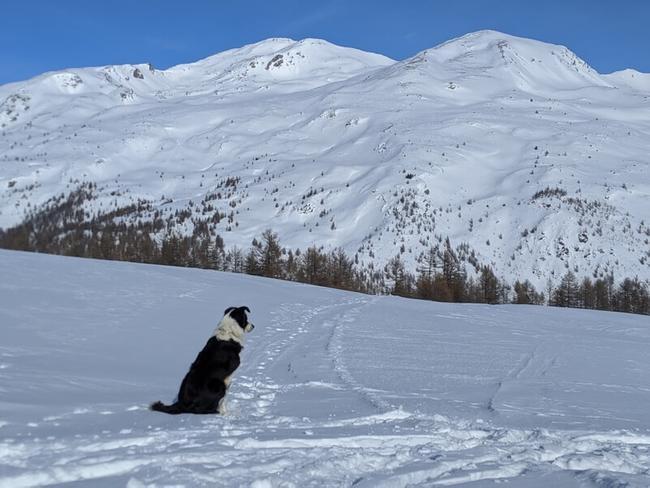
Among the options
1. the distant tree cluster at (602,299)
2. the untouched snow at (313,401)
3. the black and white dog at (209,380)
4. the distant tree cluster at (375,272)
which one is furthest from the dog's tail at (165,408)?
the distant tree cluster at (602,299)

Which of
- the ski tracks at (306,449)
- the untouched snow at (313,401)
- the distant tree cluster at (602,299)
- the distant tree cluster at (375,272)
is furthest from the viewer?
the distant tree cluster at (602,299)

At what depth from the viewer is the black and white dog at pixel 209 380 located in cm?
725

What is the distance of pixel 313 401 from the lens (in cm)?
852

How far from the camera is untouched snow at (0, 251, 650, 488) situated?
5.23 meters

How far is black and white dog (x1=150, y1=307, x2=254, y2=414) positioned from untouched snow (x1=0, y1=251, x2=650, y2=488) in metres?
0.30

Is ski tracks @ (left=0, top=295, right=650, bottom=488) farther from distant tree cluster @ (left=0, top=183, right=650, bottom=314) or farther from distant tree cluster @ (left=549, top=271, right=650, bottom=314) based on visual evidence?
distant tree cluster @ (left=549, top=271, right=650, bottom=314)

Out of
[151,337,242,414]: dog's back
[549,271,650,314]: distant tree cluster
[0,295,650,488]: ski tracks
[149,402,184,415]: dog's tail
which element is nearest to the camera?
[0,295,650,488]: ski tracks

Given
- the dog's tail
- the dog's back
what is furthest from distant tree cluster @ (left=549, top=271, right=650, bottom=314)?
the dog's tail

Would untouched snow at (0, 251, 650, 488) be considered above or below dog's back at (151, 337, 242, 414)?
below

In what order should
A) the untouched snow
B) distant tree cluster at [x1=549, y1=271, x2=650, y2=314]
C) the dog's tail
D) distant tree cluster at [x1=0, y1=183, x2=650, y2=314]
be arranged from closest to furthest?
1. the untouched snow
2. the dog's tail
3. distant tree cluster at [x1=0, y1=183, x2=650, y2=314]
4. distant tree cluster at [x1=549, y1=271, x2=650, y2=314]

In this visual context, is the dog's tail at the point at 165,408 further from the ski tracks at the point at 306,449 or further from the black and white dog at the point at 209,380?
the ski tracks at the point at 306,449

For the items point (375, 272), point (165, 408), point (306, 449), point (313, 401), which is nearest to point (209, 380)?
point (165, 408)

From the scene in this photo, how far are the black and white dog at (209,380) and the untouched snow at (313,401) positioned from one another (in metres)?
0.30

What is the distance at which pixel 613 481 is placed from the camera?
5098 millimetres
